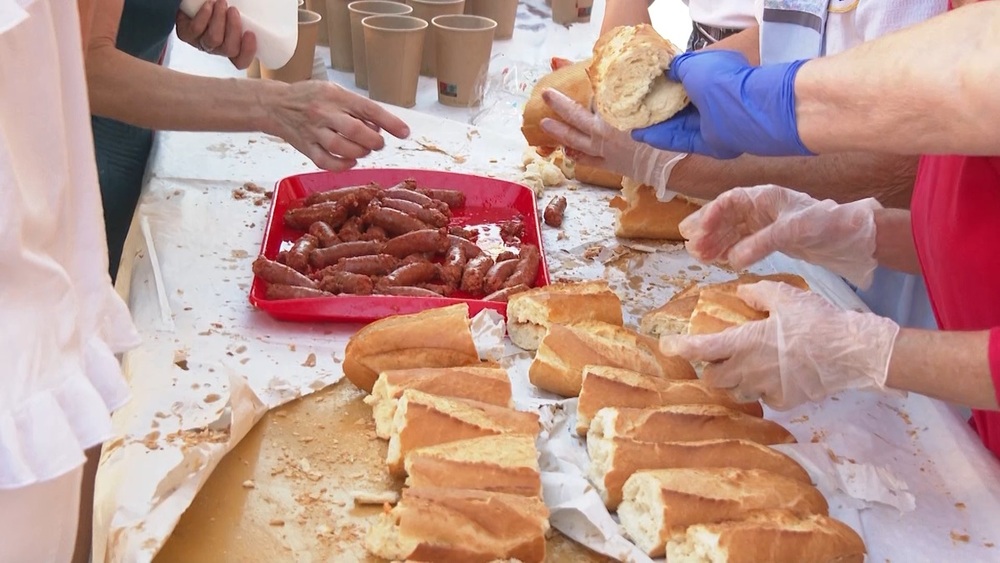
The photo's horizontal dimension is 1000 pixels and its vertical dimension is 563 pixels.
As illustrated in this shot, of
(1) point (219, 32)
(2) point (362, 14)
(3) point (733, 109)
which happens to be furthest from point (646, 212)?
(2) point (362, 14)

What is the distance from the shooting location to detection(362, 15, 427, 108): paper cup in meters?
4.18

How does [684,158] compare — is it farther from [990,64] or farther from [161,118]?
[161,118]

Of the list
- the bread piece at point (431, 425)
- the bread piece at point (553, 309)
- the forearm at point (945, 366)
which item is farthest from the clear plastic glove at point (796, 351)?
the bread piece at point (431, 425)

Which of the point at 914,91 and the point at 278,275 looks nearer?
the point at 914,91

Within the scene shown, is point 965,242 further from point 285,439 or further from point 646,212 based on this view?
point 285,439

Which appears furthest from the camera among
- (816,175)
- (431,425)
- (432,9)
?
(432,9)

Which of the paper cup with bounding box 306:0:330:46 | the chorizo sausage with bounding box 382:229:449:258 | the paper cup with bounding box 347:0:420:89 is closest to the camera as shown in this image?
the chorizo sausage with bounding box 382:229:449:258

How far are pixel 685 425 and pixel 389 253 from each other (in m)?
1.29

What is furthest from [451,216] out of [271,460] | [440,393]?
[271,460]

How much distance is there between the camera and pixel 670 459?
205 centimetres

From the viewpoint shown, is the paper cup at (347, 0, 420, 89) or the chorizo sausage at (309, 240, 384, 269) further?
the paper cup at (347, 0, 420, 89)

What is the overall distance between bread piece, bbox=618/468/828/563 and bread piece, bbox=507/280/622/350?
2.21 ft

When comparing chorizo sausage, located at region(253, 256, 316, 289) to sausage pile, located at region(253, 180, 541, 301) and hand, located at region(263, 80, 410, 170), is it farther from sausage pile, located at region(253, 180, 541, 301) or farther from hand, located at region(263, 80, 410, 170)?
hand, located at region(263, 80, 410, 170)

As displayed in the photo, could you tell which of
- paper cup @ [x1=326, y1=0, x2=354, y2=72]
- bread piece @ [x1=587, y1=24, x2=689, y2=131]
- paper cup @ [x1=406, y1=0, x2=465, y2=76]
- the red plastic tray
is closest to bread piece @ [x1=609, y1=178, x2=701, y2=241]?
the red plastic tray
